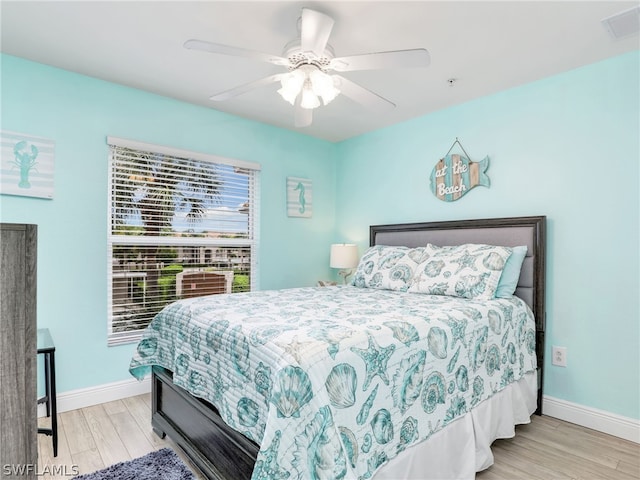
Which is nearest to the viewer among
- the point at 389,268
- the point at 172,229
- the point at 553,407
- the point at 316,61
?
the point at 316,61

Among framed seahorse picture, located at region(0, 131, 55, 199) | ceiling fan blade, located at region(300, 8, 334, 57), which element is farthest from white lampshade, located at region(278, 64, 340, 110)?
framed seahorse picture, located at region(0, 131, 55, 199)

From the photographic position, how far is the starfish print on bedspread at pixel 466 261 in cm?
255

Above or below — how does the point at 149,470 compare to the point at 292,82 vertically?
below

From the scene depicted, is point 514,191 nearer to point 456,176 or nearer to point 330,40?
point 456,176

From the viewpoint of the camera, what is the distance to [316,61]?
193cm

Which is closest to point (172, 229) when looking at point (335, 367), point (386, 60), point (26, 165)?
point (26, 165)

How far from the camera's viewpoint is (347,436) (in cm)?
128

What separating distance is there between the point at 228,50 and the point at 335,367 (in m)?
1.55

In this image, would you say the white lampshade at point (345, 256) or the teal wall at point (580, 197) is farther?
the white lampshade at point (345, 256)

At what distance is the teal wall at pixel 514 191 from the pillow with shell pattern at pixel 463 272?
1.59ft

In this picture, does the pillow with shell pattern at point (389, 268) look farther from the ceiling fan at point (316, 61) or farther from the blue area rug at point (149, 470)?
the blue area rug at point (149, 470)

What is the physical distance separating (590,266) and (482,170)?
1052 mm

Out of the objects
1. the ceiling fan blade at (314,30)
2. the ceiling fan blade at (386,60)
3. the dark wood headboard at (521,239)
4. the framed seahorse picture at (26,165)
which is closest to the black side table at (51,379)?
the framed seahorse picture at (26,165)

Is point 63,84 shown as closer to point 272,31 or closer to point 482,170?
point 272,31
